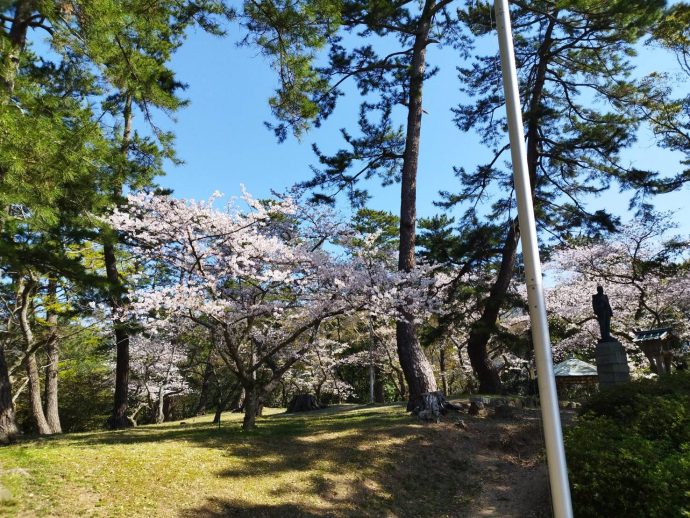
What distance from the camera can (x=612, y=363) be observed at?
10.1 metres

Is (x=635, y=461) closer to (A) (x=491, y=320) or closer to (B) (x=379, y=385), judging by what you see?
(A) (x=491, y=320)

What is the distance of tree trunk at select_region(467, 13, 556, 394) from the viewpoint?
1220 cm

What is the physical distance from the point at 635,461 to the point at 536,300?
2.20 meters

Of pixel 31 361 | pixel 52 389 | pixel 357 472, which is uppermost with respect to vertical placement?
pixel 31 361

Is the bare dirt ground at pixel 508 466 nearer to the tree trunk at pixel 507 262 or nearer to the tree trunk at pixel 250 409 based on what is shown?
the tree trunk at pixel 507 262

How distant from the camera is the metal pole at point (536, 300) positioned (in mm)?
2895

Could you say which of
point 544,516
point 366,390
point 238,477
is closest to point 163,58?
point 238,477

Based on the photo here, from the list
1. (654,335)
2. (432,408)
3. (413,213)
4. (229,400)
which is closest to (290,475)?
(432,408)

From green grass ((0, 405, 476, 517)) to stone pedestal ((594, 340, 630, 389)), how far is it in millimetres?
4399

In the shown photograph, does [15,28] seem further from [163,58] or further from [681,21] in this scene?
[681,21]

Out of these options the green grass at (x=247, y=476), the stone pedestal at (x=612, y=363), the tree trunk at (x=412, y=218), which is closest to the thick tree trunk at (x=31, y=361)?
the green grass at (x=247, y=476)

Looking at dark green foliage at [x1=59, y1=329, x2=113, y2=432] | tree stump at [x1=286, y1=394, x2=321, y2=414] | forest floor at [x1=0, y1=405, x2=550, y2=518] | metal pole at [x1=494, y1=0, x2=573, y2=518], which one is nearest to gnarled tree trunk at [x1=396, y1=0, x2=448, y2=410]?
forest floor at [x1=0, y1=405, x2=550, y2=518]

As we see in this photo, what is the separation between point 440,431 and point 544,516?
293 centimetres

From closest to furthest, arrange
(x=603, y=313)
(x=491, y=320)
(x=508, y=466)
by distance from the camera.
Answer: (x=508, y=466) → (x=603, y=313) → (x=491, y=320)
